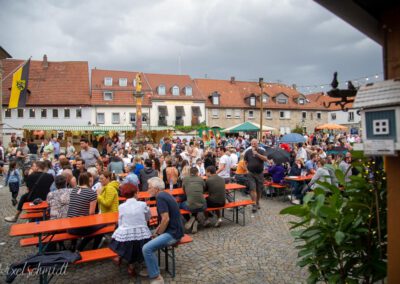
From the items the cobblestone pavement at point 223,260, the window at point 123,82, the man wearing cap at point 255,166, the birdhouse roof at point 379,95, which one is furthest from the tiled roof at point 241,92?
the birdhouse roof at point 379,95

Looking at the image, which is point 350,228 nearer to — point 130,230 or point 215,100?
point 130,230

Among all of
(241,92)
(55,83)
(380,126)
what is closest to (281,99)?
(241,92)

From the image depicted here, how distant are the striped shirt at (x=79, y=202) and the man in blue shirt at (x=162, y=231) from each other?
1.49 meters

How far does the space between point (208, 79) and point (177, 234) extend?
1673 inches

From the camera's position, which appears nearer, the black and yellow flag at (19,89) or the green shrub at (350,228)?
the green shrub at (350,228)

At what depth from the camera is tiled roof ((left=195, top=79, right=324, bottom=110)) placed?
142 feet

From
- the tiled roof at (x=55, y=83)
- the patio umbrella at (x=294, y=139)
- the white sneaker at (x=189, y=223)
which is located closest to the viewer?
the white sneaker at (x=189, y=223)

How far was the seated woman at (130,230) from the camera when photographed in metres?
4.70

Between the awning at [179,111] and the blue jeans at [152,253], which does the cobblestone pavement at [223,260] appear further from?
the awning at [179,111]

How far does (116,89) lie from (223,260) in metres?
36.2

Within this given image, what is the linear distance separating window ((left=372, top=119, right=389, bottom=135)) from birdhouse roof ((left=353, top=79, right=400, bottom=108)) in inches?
4.9

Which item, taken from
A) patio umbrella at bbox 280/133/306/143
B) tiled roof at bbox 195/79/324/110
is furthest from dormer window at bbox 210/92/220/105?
patio umbrella at bbox 280/133/306/143

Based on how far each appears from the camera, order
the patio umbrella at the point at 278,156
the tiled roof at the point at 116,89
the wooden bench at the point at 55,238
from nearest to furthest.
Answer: the wooden bench at the point at 55,238, the patio umbrella at the point at 278,156, the tiled roof at the point at 116,89

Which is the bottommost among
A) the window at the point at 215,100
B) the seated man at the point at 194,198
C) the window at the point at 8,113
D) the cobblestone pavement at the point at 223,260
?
the cobblestone pavement at the point at 223,260
